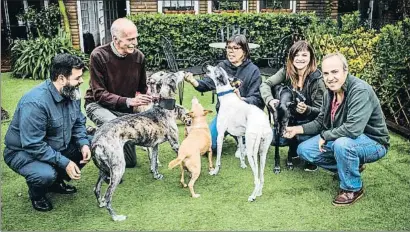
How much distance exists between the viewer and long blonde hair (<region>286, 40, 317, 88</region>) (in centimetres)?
483

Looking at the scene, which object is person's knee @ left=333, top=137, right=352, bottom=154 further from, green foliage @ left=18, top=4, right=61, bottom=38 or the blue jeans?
green foliage @ left=18, top=4, right=61, bottom=38

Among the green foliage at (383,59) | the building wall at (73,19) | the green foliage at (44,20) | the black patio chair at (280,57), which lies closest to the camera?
the green foliage at (383,59)

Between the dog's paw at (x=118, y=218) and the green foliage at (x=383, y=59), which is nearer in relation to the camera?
the dog's paw at (x=118, y=218)

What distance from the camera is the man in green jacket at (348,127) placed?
13.5 ft

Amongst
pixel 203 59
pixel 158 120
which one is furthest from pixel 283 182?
pixel 203 59

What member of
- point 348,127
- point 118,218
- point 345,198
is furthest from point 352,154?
point 118,218

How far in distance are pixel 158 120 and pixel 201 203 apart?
0.94m

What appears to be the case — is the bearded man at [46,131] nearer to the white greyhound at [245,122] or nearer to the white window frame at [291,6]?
the white greyhound at [245,122]

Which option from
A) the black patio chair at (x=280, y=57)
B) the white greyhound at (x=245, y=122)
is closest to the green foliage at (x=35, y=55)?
the black patio chair at (x=280, y=57)

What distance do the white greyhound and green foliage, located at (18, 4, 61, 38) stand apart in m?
8.53

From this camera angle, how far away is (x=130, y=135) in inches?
168

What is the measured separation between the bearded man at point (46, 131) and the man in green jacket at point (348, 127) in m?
2.32

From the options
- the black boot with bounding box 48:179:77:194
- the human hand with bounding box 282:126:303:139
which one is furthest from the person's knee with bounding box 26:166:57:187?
the human hand with bounding box 282:126:303:139

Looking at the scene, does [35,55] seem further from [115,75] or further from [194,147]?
[194,147]
